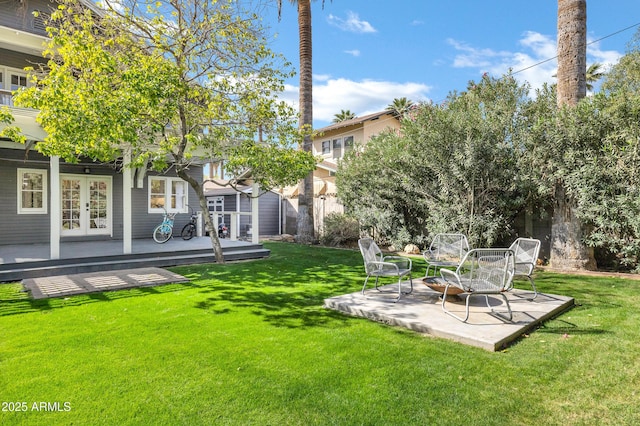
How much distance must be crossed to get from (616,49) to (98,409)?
19257 millimetres

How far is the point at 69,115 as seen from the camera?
6613 mm

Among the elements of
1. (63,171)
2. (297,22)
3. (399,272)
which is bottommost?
(399,272)

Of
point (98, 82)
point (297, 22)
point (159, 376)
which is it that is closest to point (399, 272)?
point (159, 376)

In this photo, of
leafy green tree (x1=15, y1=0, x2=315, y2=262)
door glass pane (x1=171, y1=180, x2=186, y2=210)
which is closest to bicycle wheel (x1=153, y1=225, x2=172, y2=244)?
door glass pane (x1=171, y1=180, x2=186, y2=210)

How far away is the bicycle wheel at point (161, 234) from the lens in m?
11.4

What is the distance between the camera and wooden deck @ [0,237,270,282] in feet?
24.6

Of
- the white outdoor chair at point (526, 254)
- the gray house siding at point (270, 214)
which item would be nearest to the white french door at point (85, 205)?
the gray house siding at point (270, 214)

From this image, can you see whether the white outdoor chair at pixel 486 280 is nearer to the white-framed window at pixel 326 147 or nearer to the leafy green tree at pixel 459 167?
the leafy green tree at pixel 459 167

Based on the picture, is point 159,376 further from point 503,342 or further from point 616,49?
point 616,49

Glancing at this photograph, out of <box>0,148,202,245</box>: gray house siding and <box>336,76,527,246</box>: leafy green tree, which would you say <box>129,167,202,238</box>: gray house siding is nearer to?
<box>0,148,202,245</box>: gray house siding

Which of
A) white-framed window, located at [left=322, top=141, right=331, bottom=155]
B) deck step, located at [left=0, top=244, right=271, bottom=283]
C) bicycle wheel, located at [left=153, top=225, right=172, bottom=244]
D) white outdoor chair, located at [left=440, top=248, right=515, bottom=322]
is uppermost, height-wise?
white-framed window, located at [left=322, top=141, right=331, bottom=155]

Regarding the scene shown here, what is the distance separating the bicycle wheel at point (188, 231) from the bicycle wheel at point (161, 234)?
2.57 ft

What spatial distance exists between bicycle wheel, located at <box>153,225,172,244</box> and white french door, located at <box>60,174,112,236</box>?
1.61 meters

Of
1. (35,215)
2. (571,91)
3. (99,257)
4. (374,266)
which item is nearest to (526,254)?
(374,266)
